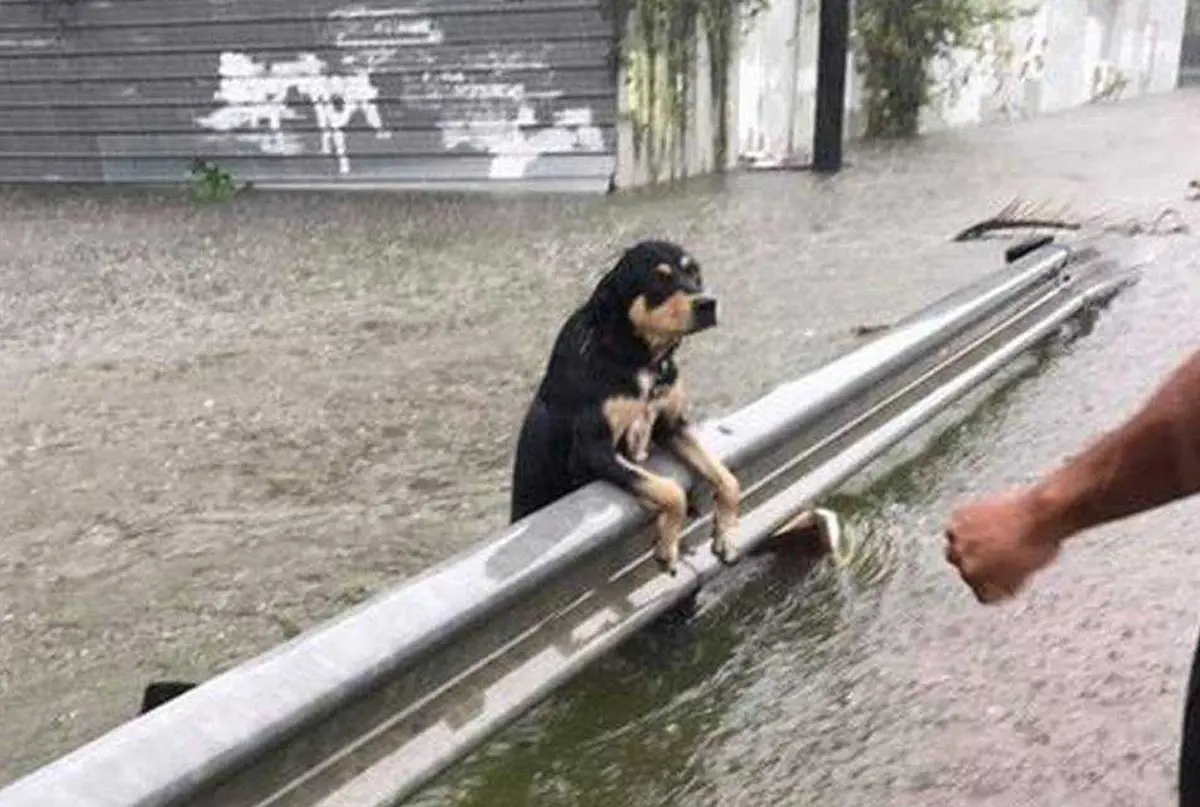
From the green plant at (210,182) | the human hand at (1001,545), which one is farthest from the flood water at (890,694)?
the green plant at (210,182)

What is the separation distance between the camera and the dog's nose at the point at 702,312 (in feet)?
10.1

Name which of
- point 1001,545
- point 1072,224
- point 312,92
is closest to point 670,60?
point 312,92

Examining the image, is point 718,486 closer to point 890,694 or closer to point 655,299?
point 655,299

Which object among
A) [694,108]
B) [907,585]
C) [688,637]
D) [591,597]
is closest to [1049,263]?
[907,585]

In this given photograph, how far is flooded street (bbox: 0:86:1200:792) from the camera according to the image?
2865 mm

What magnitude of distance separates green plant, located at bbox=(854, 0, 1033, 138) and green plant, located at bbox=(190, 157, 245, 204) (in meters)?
7.16

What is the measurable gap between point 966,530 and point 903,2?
15263 mm

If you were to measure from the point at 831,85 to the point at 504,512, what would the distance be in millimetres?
9213

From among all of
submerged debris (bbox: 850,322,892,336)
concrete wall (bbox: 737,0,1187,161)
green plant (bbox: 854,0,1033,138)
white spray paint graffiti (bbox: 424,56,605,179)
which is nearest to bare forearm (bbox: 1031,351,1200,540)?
submerged debris (bbox: 850,322,892,336)

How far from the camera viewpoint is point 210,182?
13.6 meters

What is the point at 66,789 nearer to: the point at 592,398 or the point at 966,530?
the point at 966,530

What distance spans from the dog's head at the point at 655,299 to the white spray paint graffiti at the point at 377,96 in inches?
358

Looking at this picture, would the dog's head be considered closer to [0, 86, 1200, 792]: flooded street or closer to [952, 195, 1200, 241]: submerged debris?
[0, 86, 1200, 792]: flooded street

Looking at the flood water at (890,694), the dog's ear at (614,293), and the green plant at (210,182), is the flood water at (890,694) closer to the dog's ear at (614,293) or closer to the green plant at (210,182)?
the dog's ear at (614,293)
